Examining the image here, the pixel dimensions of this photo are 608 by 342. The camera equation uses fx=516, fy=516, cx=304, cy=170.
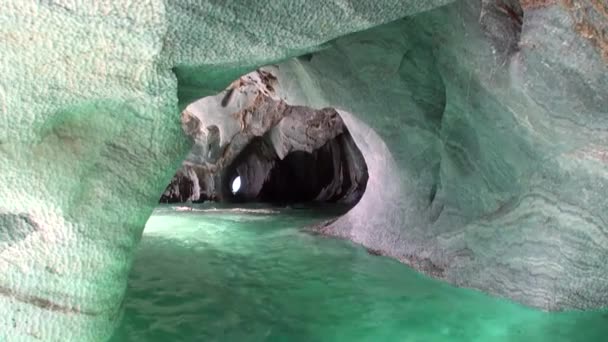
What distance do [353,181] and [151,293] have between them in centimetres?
919

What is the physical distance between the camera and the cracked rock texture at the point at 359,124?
2480 millimetres

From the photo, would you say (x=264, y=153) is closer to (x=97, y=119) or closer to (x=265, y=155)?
(x=265, y=155)

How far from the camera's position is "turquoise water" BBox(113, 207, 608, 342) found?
402cm

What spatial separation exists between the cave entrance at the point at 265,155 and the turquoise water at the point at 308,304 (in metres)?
4.54

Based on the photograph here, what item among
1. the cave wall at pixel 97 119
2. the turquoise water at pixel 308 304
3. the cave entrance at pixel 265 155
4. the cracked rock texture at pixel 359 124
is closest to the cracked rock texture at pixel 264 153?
the cave entrance at pixel 265 155

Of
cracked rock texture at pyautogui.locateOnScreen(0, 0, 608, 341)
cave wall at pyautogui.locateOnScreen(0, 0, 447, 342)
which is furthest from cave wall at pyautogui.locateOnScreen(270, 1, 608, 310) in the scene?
cave wall at pyautogui.locateOnScreen(0, 0, 447, 342)

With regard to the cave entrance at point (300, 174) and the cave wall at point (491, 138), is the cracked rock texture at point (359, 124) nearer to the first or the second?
the cave wall at point (491, 138)

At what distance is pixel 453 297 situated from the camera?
16.5 ft

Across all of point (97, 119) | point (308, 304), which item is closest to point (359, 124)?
point (308, 304)

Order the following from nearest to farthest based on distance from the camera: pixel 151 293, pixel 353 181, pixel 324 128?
1. pixel 151 293
2. pixel 324 128
3. pixel 353 181

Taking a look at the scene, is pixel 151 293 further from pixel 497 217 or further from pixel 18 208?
pixel 497 217

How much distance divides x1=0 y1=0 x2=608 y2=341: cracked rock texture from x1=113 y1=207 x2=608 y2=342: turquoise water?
0.47m

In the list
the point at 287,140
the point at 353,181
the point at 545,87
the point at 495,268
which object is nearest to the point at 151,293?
the point at 495,268

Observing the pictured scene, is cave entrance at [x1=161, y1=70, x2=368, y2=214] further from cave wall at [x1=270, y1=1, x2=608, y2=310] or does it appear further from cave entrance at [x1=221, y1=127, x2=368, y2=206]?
cave wall at [x1=270, y1=1, x2=608, y2=310]
